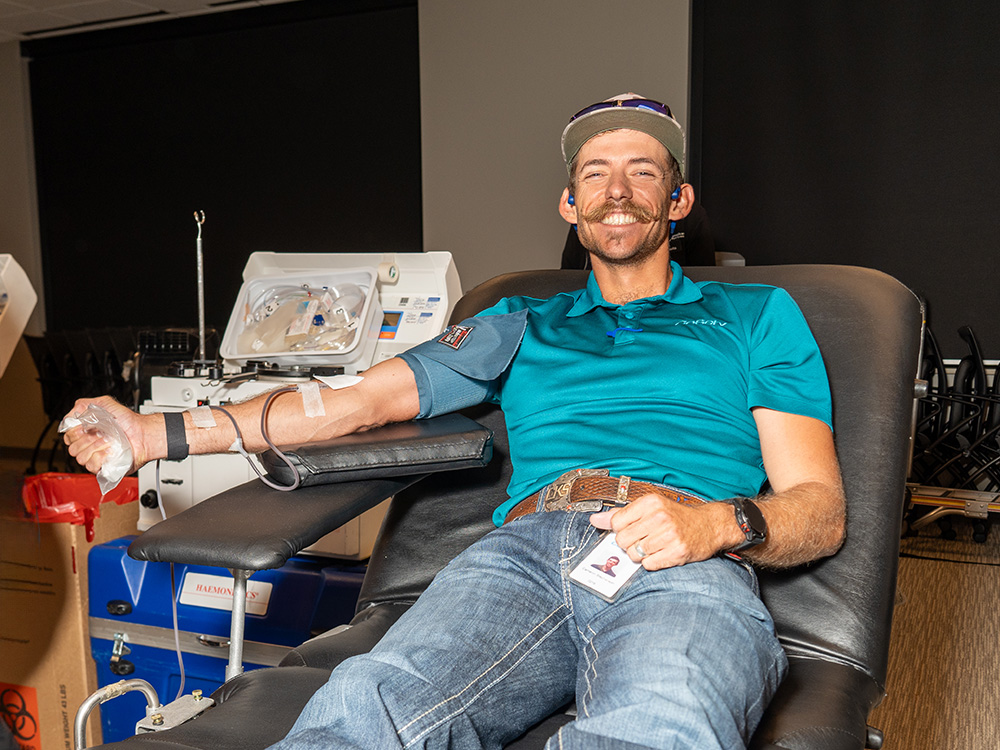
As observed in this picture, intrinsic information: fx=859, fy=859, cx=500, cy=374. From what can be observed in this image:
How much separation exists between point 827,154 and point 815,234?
1.25 ft

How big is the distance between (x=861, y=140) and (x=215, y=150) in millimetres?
3819

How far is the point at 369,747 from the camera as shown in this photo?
881 mm

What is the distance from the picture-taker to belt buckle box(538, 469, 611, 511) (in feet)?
4.10

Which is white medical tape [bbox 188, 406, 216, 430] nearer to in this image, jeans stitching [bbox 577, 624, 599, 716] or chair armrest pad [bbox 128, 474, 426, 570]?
chair armrest pad [bbox 128, 474, 426, 570]

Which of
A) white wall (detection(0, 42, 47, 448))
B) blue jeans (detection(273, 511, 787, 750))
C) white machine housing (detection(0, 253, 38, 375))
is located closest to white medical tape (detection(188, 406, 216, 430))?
blue jeans (detection(273, 511, 787, 750))

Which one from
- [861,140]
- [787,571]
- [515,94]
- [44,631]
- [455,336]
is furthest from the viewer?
[515,94]

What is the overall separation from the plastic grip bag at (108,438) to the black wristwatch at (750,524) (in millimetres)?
852

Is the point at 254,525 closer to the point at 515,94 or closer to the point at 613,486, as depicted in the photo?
the point at 613,486

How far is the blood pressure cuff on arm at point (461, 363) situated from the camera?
55.2 inches

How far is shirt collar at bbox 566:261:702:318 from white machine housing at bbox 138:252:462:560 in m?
0.86

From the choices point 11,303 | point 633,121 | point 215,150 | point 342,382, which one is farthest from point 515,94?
point 342,382

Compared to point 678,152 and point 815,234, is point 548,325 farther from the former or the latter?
point 815,234

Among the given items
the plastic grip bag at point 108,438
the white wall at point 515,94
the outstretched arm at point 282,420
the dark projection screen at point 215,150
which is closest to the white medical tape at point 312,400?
the outstretched arm at point 282,420

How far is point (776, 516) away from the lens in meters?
1.12
